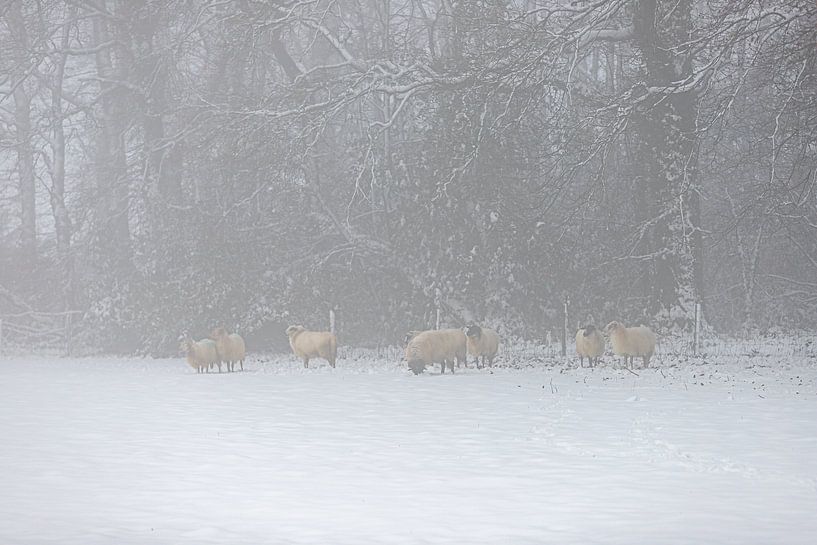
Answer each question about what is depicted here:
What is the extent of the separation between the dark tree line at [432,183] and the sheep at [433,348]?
4037mm

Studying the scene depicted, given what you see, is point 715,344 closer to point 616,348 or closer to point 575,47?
point 616,348

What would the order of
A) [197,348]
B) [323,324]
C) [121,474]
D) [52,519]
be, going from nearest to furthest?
[52,519], [121,474], [197,348], [323,324]

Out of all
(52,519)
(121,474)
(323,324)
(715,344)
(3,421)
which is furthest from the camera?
(323,324)

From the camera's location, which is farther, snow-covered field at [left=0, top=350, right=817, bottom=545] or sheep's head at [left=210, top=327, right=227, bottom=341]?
sheep's head at [left=210, top=327, right=227, bottom=341]

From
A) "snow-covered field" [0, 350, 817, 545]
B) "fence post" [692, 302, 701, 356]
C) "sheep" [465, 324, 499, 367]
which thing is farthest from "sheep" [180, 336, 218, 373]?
"fence post" [692, 302, 701, 356]

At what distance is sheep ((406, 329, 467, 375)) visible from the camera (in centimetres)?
2347

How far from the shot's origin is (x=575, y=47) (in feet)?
86.4

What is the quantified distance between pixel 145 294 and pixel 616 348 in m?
15.2

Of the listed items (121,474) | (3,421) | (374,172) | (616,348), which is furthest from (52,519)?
(374,172)

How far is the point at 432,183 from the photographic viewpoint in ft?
99.2

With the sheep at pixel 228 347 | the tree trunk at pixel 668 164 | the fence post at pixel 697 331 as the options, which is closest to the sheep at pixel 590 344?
the fence post at pixel 697 331

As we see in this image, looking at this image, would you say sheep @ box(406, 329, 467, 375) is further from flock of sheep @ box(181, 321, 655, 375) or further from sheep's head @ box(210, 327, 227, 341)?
sheep's head @ box(210, 327, 227, 341)

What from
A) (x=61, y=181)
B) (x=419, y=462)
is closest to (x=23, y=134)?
(x=61, y=181)

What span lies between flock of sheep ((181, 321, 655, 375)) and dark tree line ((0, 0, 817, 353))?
140 inches
